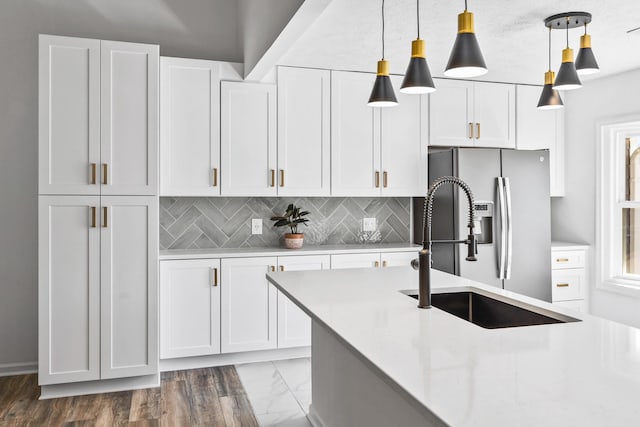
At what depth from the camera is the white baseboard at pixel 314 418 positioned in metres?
2.78

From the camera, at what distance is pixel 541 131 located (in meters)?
4.85

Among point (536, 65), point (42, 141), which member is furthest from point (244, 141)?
point (536, 65)

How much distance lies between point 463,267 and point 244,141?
1971 mm

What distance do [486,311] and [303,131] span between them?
2.31m

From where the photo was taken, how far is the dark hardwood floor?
2955 millimetres

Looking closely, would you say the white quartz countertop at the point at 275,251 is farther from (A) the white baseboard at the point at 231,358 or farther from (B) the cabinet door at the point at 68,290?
(A) the white baseboard at the point at 231,358

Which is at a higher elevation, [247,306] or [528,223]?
[528,223]

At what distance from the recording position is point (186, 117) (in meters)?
3.85

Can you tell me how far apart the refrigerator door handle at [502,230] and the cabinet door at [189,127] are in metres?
2.23

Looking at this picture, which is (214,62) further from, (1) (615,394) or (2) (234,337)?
(1) (615,394)

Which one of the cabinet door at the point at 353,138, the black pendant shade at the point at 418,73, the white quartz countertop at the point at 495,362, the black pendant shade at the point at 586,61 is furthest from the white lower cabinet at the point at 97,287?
the black pendant shade at the point at 586,61

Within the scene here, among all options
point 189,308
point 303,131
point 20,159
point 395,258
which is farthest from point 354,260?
point 20,159

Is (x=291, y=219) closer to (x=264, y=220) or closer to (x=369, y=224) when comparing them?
(x=264, y=220)

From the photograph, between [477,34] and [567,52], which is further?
[477,34]
